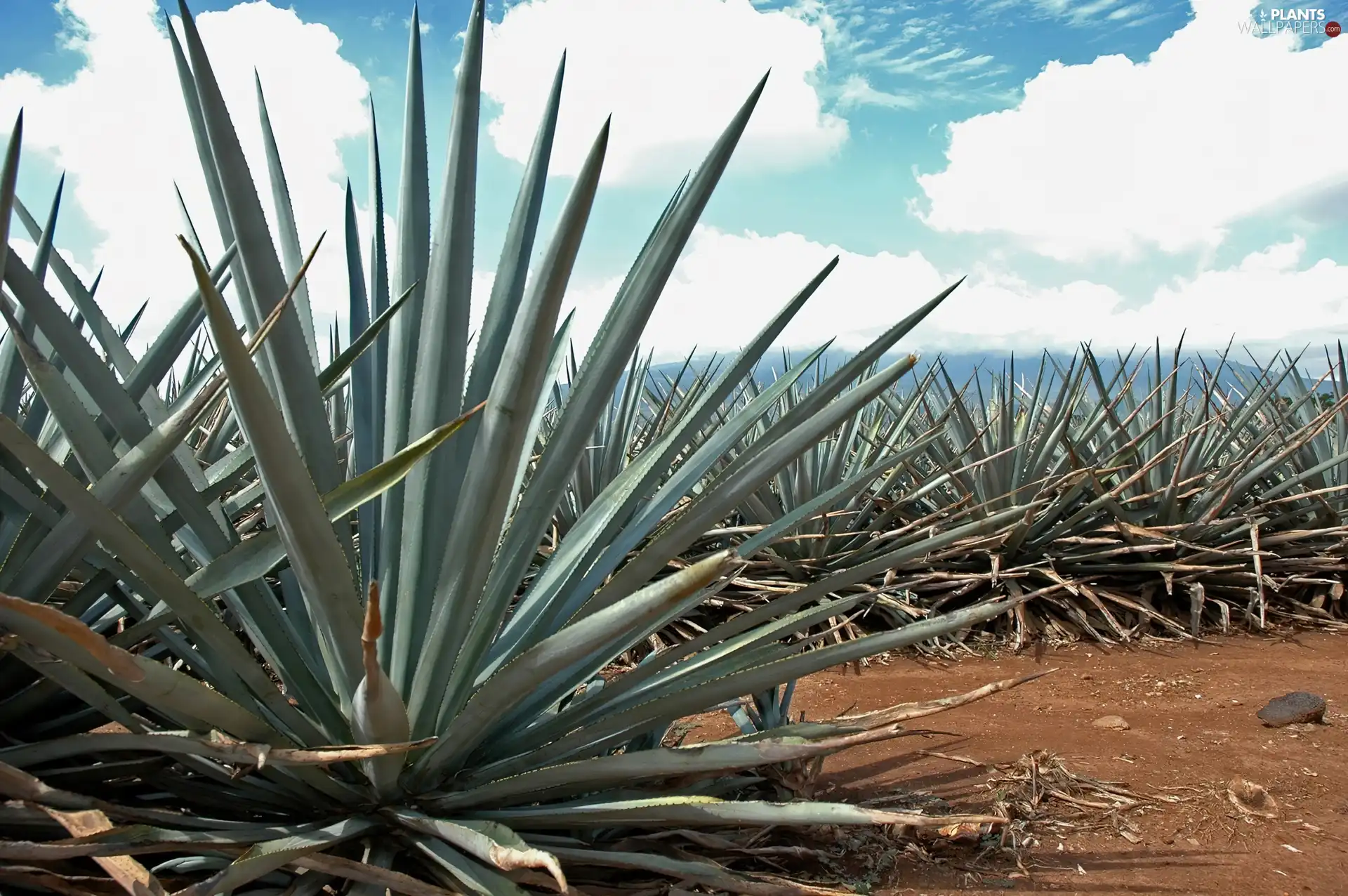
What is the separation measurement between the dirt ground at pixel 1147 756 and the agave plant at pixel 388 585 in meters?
0.57

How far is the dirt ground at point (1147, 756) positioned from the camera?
172 centimetres

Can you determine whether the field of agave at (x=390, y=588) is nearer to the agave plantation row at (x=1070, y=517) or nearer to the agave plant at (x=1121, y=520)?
the agave plantation row at (x=1070, y=517)

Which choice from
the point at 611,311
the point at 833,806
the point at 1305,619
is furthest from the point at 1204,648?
the point at 611,311

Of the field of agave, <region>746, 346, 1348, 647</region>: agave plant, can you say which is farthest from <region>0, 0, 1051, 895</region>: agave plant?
<region>746, 346, 1348, 647</region>: agave plant

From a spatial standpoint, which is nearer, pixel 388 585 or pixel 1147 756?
pixel 388 585

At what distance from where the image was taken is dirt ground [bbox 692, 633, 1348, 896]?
1.72 meters

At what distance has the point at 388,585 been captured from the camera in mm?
1464

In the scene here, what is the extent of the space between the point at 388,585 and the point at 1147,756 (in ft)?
6.16

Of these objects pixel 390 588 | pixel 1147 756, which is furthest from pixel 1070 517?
pixel 390 588

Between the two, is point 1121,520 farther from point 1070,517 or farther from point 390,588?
point 390,588

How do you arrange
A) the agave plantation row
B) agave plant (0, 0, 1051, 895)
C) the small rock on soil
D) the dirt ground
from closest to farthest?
agave plant (0, 0, 1051, 895), the dirt ground, the small rock on soil, the agave plantation row

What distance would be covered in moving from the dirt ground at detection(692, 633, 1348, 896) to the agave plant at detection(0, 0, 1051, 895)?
0.57 m

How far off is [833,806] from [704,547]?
8.48 feet

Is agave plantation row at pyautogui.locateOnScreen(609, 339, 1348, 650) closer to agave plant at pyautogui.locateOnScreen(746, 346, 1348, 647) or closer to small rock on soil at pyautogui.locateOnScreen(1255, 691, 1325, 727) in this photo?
agave plant at pyautogui.locateOnScreen(746, 346, 1348, 647)
